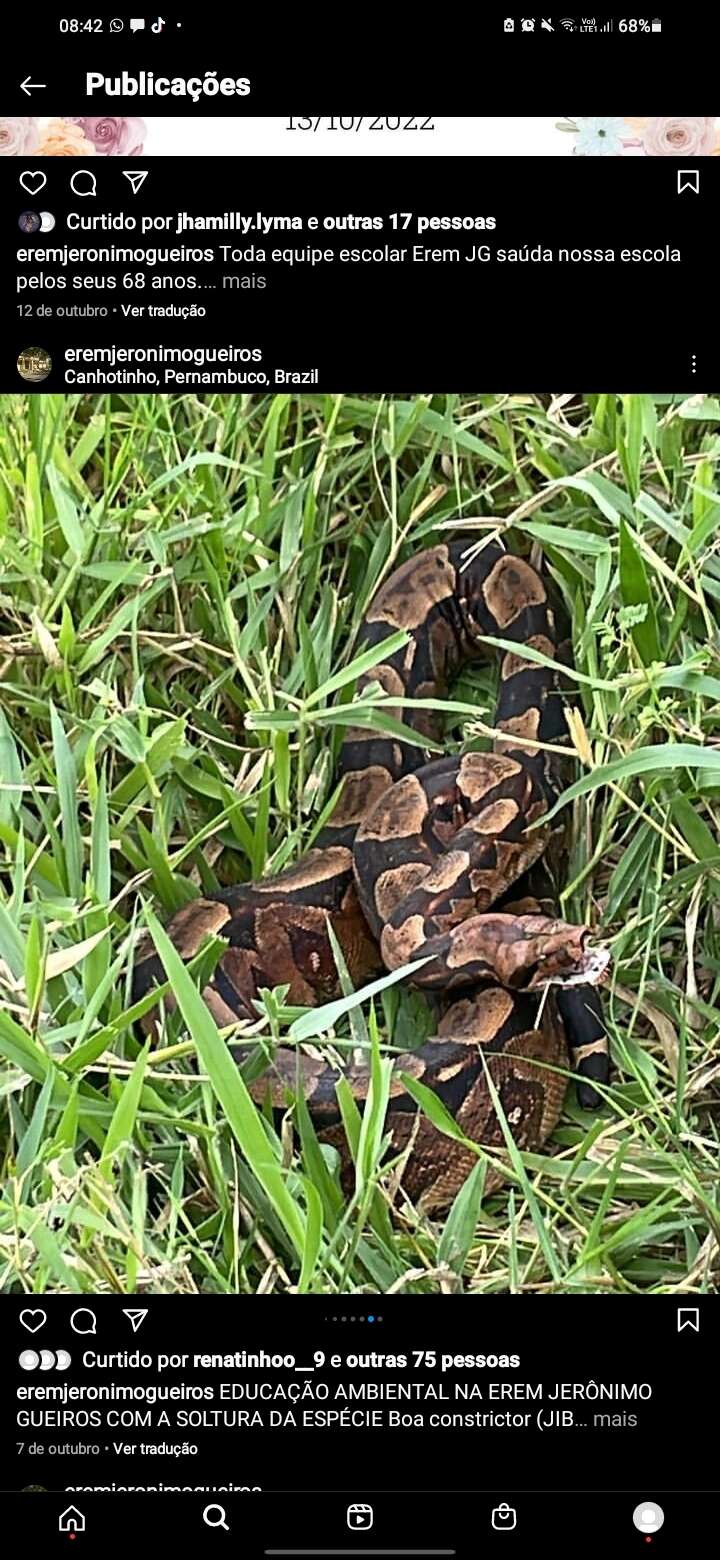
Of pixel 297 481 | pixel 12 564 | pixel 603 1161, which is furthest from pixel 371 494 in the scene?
pixel 603 1161
